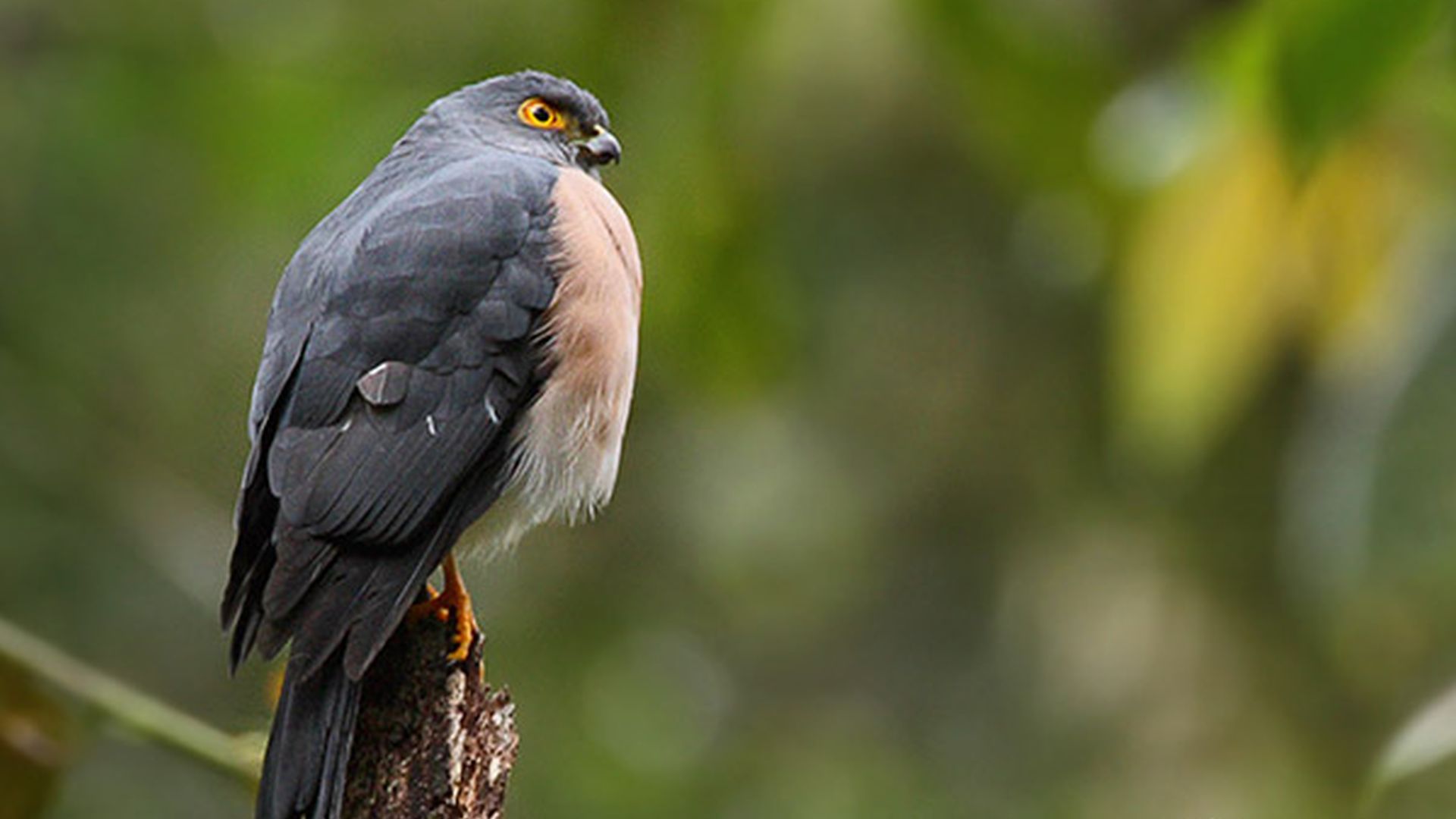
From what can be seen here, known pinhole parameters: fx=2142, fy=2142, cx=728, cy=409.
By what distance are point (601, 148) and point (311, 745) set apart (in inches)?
73.0

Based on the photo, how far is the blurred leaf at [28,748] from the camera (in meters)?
3.44

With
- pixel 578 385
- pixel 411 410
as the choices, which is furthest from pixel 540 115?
pixel 411 410

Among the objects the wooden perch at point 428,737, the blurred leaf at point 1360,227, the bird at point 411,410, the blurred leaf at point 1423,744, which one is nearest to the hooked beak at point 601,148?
the bird at point 411,410

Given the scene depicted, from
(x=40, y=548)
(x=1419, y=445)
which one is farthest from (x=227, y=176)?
(x=1419, y=445)

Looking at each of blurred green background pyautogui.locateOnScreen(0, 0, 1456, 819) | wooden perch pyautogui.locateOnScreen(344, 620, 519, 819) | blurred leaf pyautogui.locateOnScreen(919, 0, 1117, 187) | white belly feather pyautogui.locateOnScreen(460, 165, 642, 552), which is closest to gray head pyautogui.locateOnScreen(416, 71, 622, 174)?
blurred green background pyautogui.locateOnScreen(0, 0, 1456, 819)

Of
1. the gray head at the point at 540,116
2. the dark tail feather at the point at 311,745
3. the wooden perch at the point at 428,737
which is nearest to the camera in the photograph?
the wooden perch at the point at 428,737

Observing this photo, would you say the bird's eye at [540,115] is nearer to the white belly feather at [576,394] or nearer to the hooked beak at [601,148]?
the hooked beak at [601,148]

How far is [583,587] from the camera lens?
882cm

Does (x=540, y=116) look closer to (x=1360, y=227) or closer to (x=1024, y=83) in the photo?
(x=1024, y=83)

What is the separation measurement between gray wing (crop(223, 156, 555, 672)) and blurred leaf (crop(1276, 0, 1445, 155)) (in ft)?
4.91

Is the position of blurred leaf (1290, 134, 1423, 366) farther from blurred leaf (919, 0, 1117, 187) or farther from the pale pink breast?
the pale pink breast

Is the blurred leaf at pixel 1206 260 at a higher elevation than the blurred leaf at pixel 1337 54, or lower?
lower

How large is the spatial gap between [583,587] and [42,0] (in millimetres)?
3130

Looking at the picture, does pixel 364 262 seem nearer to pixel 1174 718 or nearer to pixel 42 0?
pixel 42 0
